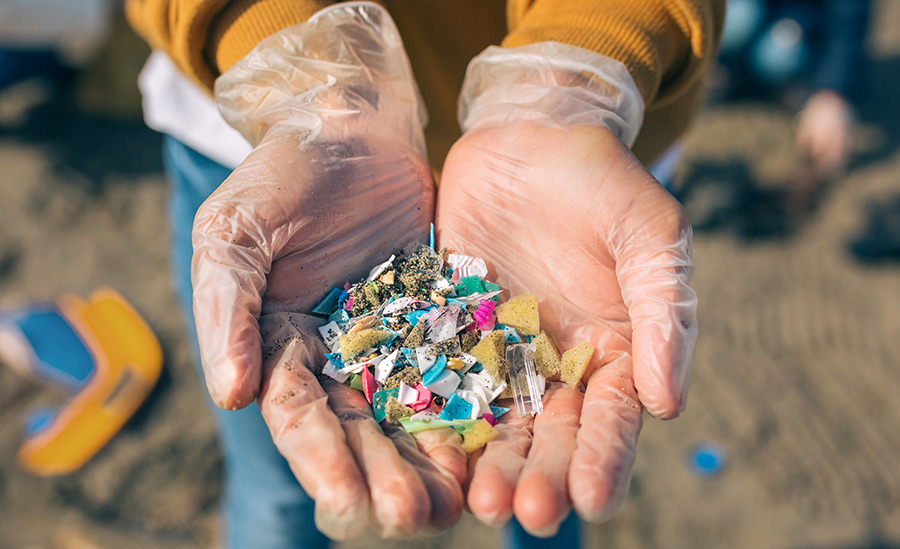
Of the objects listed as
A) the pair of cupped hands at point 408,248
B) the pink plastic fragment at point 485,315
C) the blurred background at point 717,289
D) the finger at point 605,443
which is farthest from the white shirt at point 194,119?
the blurred background at point 717,289

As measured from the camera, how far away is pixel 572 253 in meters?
1.52

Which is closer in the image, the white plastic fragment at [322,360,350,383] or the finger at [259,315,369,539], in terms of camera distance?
the finger at [259,315,369,539]

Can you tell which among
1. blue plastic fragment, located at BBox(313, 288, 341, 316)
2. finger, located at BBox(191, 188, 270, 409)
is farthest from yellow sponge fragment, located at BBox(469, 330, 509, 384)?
finger, located at BBox(191, 188, 270, 409)

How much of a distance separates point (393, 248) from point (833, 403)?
8.31 feet

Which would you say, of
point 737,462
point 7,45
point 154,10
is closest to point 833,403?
point 737,462

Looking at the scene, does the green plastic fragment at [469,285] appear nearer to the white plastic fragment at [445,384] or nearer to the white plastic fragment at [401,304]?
the white plastic fragment at [401,304]

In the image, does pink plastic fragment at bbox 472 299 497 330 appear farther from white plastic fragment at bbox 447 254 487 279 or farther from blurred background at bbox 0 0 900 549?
blurred background at bbox 0 0 900 549

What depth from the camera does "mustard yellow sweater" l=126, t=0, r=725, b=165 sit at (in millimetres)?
1547

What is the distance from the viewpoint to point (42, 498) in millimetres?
2660

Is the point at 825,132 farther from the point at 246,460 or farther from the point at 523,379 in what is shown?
the point at 246,460

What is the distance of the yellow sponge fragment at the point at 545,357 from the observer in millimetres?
1452

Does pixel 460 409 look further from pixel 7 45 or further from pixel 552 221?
pixel 7 45

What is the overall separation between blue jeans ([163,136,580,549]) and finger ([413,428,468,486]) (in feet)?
2.27

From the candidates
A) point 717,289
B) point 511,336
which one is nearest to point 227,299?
point 511,336
